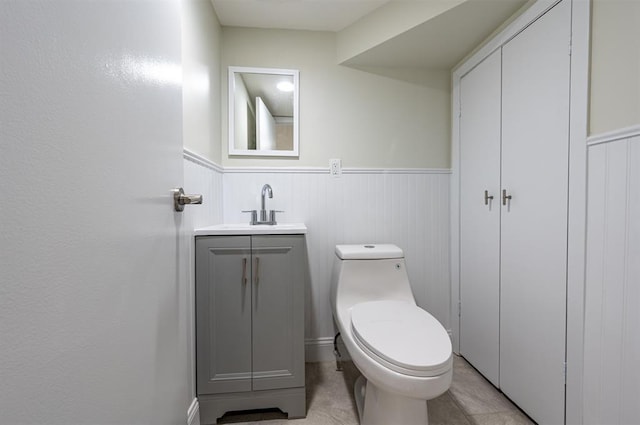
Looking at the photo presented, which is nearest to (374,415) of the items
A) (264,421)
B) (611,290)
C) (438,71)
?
(264,421)

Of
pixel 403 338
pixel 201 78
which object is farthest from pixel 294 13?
pixel 403 338

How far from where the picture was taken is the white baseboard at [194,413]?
3.80ft

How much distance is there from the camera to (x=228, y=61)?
1.73m

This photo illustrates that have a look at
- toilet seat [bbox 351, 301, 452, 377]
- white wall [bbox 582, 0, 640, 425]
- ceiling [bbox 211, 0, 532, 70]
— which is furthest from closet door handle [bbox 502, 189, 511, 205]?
ceiling [bbox 211, 0, 532, 70]

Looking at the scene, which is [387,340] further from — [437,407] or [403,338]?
[437,407]

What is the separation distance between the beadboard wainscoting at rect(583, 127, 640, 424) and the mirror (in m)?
1.46

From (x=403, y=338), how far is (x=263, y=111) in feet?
5.02

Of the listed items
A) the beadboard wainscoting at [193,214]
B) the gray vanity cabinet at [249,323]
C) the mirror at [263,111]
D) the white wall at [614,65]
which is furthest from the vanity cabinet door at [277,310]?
the white wall at [614,65]

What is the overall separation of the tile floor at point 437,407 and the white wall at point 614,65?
133 centimetres

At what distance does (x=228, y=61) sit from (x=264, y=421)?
204 cm

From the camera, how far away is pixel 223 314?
1269mm

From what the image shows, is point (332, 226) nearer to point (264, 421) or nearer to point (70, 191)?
point (264, 421)

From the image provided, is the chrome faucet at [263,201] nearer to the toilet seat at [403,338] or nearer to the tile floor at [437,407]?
the toilet seat at [403,338]

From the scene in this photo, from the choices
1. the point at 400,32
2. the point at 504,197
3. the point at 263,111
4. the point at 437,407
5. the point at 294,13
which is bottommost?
the point at 437,407
